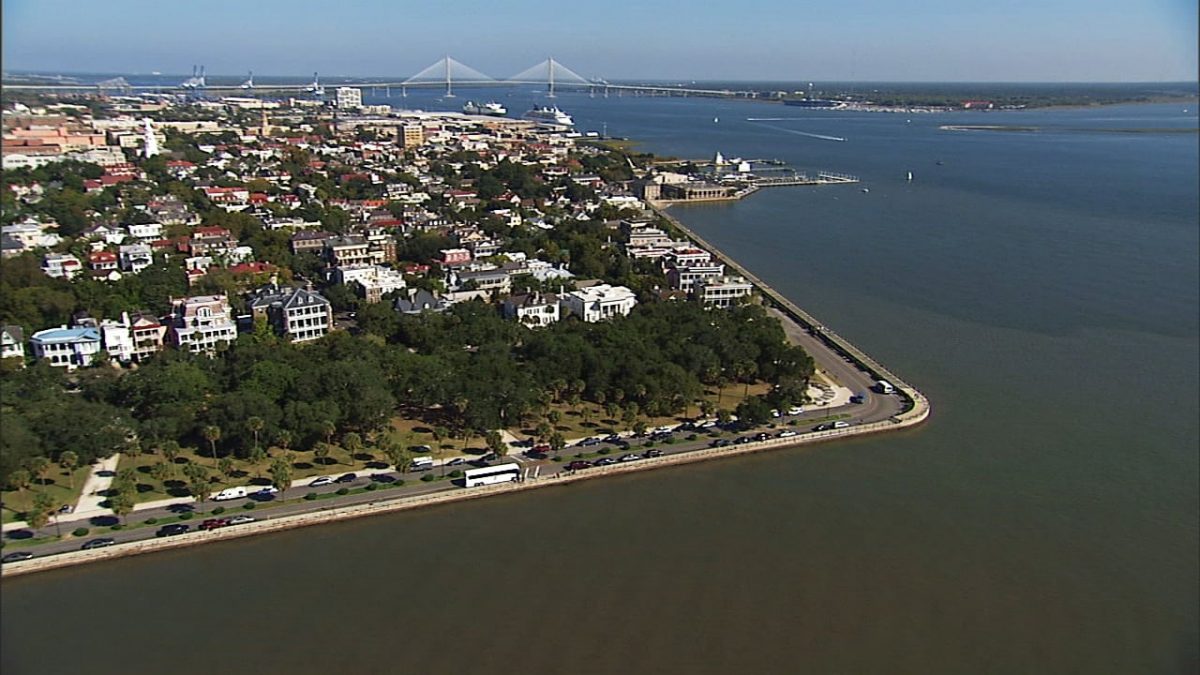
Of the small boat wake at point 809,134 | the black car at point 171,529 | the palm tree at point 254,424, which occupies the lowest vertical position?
the black car at point 171,529

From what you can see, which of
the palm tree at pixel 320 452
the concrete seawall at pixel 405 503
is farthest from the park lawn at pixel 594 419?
the palm tree at pixel 320 452

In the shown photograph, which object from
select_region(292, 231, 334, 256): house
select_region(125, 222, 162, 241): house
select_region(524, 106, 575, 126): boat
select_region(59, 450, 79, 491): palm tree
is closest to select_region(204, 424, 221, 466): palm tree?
select_region(59, 450, 79, 491): palm tree

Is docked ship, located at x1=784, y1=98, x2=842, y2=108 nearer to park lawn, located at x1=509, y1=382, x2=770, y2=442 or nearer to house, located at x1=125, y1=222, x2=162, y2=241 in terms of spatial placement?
house, located at x1=125, y1=222, x2=162, y2=241

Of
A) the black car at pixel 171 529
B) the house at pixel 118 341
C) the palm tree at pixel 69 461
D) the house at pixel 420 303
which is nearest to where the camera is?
the black car at pixel 171 529

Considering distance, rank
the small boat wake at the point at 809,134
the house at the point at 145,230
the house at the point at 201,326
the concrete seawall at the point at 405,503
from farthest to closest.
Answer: the small boat wake at the point at 809,134, the house at the point at 145,230, the house at the point at 201,326, the concrete seawall at the point at 405,503

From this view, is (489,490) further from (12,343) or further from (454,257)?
(454,257)

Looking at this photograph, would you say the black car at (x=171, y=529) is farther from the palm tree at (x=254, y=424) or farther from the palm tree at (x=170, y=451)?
the palm tree at (x=254, y=424)
